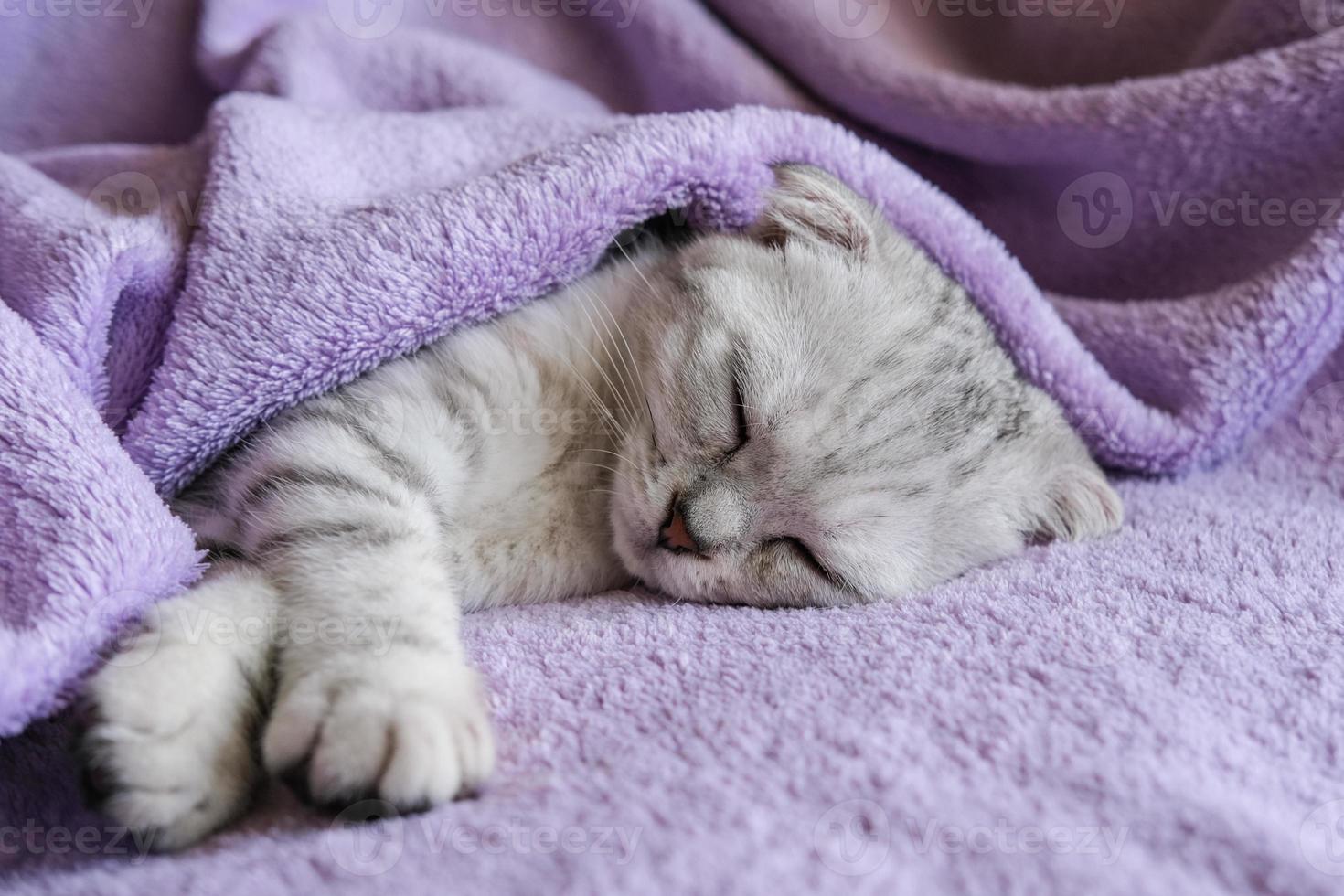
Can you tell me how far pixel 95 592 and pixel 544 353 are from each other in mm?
481

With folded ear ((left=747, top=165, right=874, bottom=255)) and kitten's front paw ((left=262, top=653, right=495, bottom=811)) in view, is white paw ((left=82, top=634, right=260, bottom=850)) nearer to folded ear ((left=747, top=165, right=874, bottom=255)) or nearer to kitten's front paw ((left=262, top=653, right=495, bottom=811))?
kitten's front paw ((left=262, top=653, right=495, bottom=811))

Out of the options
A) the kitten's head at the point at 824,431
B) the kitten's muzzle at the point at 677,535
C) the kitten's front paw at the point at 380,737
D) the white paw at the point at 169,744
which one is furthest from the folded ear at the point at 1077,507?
the white paw at the point at 169,744

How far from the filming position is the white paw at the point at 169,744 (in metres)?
0.62

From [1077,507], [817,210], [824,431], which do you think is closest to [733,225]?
[817,210]

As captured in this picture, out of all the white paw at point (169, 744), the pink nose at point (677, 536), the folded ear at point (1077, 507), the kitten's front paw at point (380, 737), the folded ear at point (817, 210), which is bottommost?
the white paw at point (169, 744)

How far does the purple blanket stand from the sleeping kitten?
0.05m

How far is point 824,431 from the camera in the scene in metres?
0.95

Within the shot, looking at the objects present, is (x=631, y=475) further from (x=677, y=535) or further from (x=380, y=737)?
(x=380, y=737)

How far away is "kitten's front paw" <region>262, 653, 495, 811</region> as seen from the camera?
24.6 inches

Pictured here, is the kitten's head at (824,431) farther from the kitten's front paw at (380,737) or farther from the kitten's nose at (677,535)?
the kitten's front paw at (380,737)

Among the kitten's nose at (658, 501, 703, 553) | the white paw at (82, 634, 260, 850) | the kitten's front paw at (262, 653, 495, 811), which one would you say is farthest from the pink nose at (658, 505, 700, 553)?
the white paw at (82, 634, 260, 850)

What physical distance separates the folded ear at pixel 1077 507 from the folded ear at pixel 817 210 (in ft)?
1.13

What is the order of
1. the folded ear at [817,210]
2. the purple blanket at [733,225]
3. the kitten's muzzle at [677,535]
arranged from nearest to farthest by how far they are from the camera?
the purple blanket at [733,225] < the kitten's muzzle at [677,535] < the folded ear at [817,210]

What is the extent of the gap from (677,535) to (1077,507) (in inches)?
18.3
